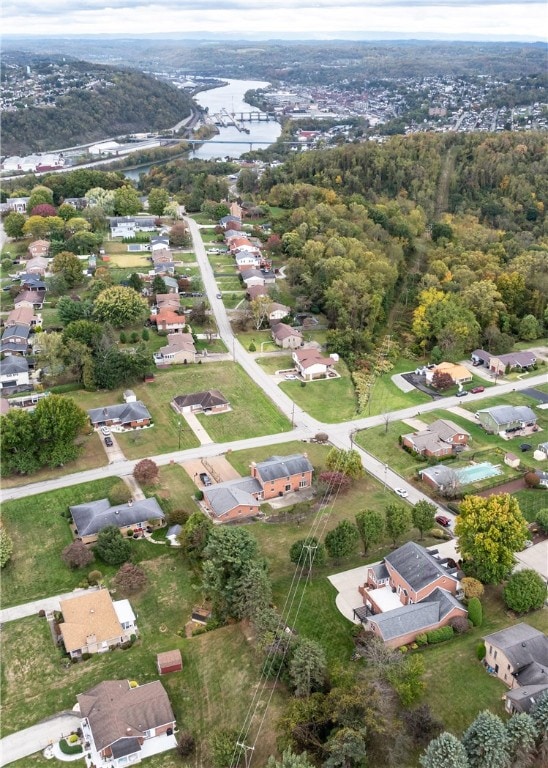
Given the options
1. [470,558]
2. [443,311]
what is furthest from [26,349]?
[470,558]

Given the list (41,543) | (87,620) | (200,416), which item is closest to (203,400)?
(200,416)

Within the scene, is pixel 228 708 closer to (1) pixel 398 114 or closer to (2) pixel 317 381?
(2) pixel 317 381

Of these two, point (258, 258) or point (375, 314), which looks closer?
point (375, 314)

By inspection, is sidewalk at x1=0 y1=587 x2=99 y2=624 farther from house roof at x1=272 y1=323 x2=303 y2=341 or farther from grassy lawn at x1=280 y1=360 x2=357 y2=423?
house roof at x1=272 y1=323 x2=303 y2=341

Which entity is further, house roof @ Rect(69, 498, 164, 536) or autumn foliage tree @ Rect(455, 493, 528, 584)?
house roof @ Rect(69, 498, 164, 536)

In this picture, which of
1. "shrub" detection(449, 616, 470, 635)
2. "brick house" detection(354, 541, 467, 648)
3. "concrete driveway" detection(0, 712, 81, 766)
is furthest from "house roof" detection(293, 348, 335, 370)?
"concrete driveway" detection(0, 712, 81, 766)
